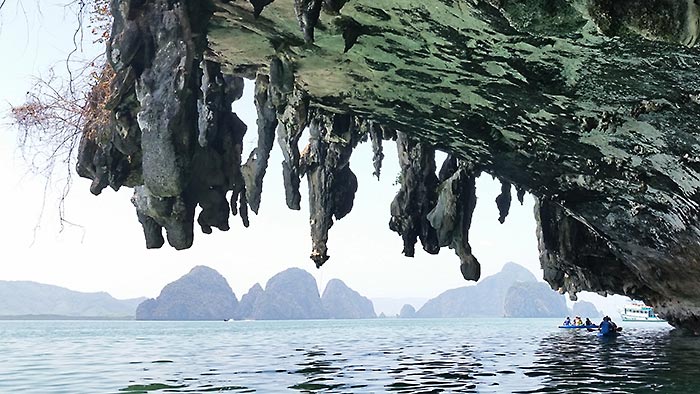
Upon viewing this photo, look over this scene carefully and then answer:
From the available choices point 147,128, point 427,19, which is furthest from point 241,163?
point 427,19

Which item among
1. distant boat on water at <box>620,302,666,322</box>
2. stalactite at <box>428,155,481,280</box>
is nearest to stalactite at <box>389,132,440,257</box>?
stalactite at <box>428,155,481,280</box>

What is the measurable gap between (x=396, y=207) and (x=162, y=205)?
664cm

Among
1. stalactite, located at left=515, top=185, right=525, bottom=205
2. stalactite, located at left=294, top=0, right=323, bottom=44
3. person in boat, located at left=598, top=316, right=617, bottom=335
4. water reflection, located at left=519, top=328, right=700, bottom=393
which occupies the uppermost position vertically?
stalactite, located at left=515, top=185, right=525, bottom=205

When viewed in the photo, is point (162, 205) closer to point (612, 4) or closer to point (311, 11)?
point (311, 11)

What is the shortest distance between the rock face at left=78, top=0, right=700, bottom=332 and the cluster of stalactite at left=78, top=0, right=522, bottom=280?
3cm

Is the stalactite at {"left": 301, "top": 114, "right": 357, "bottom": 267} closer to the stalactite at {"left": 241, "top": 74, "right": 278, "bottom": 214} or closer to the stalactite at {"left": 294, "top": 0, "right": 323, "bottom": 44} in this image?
the stalactite at {"left": 241, "top": 74, "right": 278, "bottom": 214}

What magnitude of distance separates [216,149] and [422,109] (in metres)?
3.89

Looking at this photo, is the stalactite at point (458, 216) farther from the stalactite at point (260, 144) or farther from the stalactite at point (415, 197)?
the stalactite at point (260, 144)

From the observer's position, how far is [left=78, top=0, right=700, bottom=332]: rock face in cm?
783

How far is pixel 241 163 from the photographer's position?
39.1 ft

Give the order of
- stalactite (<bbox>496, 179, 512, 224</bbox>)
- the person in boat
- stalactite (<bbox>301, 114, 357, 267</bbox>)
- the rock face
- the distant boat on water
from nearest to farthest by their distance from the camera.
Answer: the rock face → stalactite (<bbox>301, 114, 357, 267</bbox>) → stalactite (<bbox>496, 179, 512, 224</bbox>) → the person in boat → the distant boat on water

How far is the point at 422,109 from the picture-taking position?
1202 cm

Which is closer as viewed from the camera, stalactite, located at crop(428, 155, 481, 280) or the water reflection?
the water reflection

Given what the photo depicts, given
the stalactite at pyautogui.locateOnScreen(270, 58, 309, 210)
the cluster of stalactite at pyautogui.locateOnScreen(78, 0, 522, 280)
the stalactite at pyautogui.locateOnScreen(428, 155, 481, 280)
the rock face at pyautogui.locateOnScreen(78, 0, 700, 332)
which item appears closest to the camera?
the rock face at pyautogui.locateOnScreen(78, 0, 700, 332)
